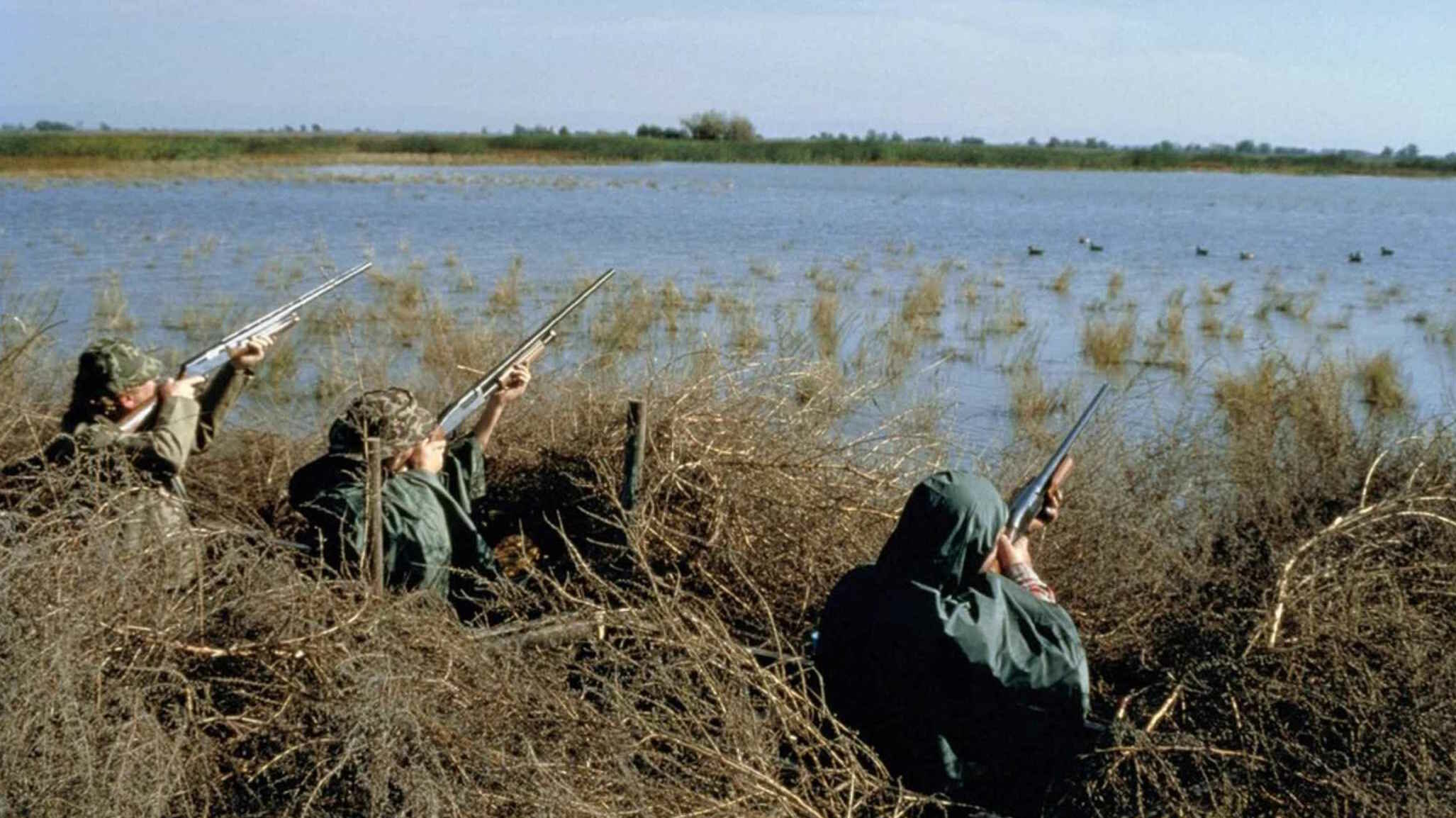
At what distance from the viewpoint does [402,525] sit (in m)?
5.03

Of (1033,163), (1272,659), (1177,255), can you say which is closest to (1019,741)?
(1272,659)

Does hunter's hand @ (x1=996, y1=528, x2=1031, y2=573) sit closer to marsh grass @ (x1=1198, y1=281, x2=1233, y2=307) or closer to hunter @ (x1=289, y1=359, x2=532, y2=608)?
hunter @ (x1=289, y1=359, x2=532, y2=608)

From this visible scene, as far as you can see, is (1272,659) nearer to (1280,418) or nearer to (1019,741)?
(1019,741)

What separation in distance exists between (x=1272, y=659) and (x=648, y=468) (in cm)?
228

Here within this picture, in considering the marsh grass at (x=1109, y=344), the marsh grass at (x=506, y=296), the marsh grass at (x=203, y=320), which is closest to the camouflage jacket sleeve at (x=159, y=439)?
the marsh grass at (x=203, y=320)

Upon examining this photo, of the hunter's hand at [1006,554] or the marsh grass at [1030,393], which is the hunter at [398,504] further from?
the marsh grass at [1030,393]

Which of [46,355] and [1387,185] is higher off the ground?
[46,355]

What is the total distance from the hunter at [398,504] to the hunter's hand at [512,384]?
483mm

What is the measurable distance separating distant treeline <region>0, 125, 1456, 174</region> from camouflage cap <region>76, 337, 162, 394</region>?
171 ft

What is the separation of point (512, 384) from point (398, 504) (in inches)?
42.5

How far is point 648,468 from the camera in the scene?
18.3 feet

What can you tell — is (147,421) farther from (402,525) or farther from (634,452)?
(634,452)

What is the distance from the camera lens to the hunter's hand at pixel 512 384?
236 inches

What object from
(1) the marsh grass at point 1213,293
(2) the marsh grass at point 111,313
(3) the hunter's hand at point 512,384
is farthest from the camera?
(1) the marsh grass at point 1213,293
